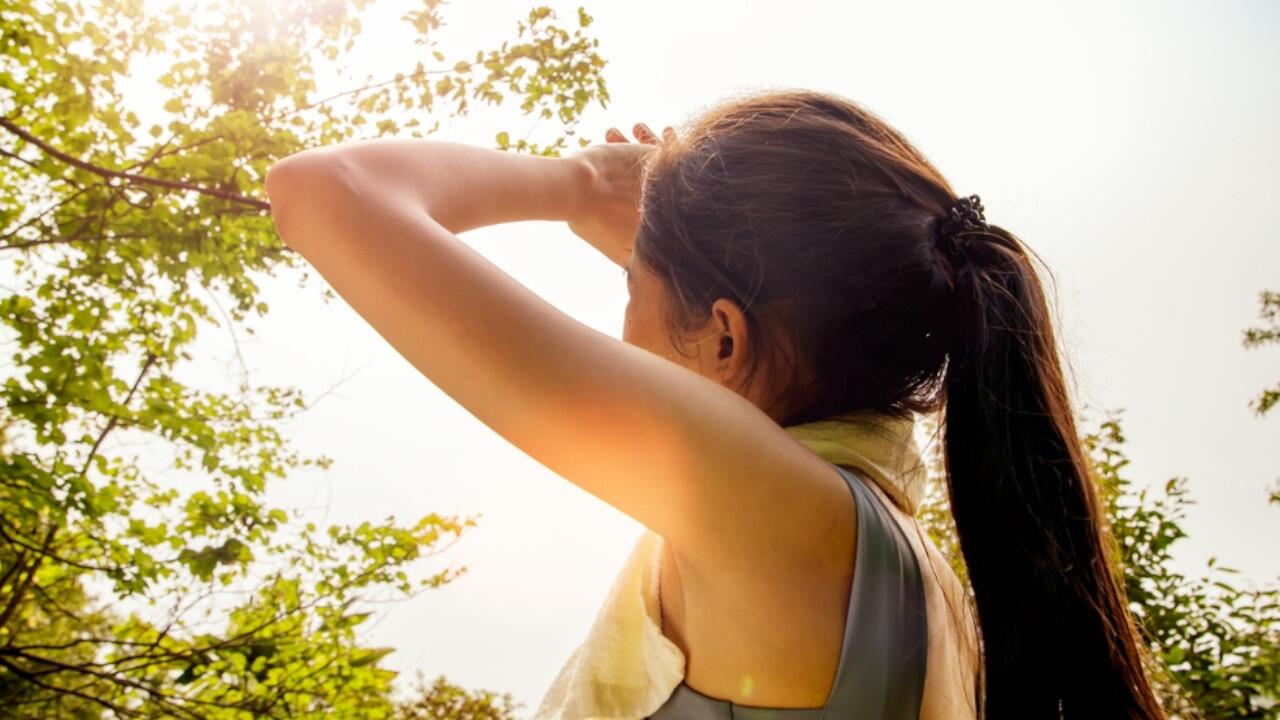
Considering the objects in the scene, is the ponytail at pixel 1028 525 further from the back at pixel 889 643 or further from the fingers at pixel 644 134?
the fingers at pixel 644 134

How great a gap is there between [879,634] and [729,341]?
510 millimetres

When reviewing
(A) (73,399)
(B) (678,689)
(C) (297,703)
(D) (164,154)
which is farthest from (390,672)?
(B) (678,689)

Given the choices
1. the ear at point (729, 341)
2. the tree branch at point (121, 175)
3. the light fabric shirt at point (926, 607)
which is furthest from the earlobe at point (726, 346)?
the tree branch at point (121, 175)

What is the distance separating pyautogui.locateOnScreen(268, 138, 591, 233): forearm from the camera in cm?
106

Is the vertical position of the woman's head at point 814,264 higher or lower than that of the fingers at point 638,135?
lower

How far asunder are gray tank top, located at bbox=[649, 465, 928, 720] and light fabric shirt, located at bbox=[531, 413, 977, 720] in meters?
0.03

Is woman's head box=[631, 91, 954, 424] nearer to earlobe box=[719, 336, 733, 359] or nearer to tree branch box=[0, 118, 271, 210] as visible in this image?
earlobe box=[719, 336, 733, 359]

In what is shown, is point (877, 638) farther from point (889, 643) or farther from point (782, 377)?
point (782, 377)

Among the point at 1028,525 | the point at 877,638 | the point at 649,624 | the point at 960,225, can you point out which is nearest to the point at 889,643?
the point at 877,638

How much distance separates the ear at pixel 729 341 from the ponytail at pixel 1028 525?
319 millimetres

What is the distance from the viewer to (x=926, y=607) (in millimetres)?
1076

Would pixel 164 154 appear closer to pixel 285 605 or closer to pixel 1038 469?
pixel 285 605

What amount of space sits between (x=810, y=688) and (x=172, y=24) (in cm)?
475

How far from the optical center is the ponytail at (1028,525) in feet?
3.39
